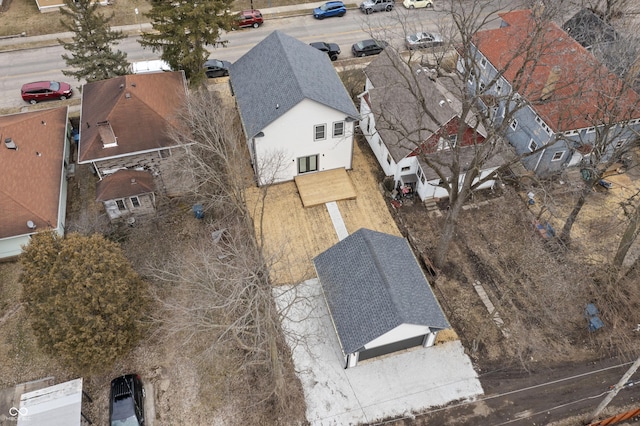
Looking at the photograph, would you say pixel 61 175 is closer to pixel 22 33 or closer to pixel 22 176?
pixel 22 176

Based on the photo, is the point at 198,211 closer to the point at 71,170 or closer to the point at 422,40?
the point at 71,170

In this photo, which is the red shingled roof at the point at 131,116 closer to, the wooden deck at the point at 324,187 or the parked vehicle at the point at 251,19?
the wooden deck at the point at 324,187

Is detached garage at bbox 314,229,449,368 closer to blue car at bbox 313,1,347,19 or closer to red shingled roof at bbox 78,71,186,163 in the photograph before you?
red shingled roof at bbox 78,71,186,163

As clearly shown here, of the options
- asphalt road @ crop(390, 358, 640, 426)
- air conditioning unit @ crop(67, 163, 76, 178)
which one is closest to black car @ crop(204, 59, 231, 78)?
air conditioning unit @ crop(67, 163, 76, 178)

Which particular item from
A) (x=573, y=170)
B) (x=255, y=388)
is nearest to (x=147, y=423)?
(x=255, y=388)

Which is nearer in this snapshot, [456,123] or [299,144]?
[456,123]

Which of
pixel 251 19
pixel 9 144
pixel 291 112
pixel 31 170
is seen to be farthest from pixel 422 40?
pixel 9 144
